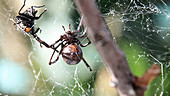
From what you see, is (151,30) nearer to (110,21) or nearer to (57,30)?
(110,21)

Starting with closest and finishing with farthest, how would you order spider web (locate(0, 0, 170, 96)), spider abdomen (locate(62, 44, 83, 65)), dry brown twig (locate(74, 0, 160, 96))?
dry brown twig (locate(74, 0, 160, 96)), spider abdomen (locate(62, 44, 83, 65)), spider web (locate(0, 0, 170, 96))

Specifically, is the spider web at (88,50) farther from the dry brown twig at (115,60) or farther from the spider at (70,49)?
the dry brown twig at (115,60)

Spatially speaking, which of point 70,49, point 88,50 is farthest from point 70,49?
point 88,50

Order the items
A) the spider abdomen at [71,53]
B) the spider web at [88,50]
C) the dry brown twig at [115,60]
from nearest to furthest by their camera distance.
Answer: the dry brown twig at [115,60] < the spider abdomen at [71,53] < the spider web at [88,50]

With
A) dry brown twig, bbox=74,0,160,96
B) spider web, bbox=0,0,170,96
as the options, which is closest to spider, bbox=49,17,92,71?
spider web, bbox=0,0,170,96

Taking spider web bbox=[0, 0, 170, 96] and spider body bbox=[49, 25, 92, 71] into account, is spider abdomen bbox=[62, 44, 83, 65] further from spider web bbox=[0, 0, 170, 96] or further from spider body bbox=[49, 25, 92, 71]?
spider web bbox=[0, 0, 170, 96]

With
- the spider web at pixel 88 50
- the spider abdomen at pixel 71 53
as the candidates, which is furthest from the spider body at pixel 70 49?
the spider web at pixel 88 50

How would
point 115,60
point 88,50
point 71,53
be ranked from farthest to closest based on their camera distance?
1. point 88,50
2. point 71,53
3. point 115,60

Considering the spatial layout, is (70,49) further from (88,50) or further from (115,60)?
(115,60)
